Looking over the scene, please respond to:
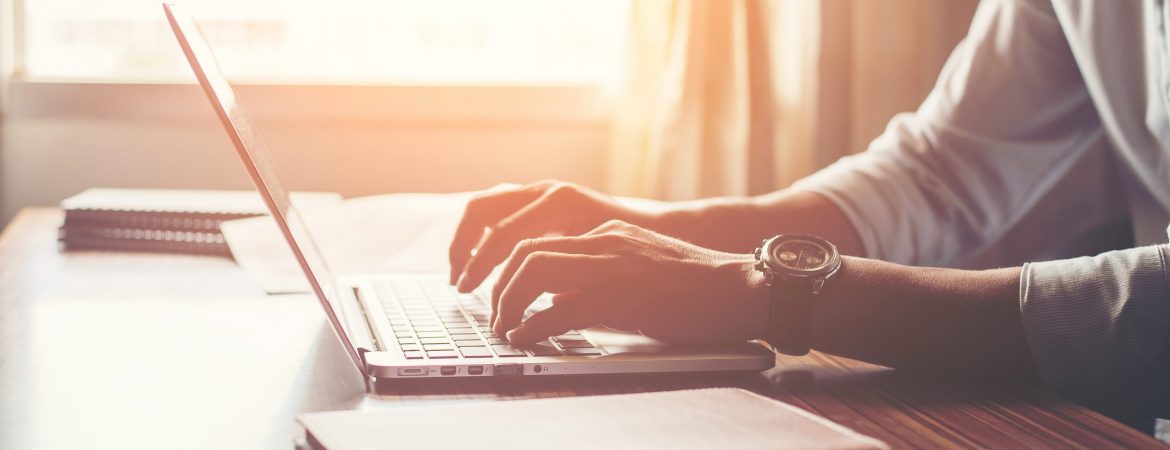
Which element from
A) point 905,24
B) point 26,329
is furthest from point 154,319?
point 905,24

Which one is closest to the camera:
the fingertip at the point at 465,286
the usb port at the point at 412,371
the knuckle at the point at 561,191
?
the usb port at the point at 412,371

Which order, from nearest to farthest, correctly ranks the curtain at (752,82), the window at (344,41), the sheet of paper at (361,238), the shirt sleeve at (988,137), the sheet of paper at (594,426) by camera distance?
the sheet of paper at (594,426) < the sheet of paper at (361,238) < the shirt sleeve at (988,137) < the curtain at (752,82) < the window at (344,41)

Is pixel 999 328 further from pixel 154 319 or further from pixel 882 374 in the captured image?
pixel 154 319

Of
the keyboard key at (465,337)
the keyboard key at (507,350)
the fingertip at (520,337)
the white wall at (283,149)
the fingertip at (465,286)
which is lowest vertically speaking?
the white wall at (283,149)

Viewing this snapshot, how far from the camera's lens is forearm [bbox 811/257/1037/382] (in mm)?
667

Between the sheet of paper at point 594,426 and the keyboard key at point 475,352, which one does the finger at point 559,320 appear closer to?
the keyboard key at point 475,352

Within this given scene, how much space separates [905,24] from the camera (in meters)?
1.92

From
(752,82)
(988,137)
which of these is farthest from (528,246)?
(752,82)

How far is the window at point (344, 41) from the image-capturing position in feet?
6.72

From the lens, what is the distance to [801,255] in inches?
28.2

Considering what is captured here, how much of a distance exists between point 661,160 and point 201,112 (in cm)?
86

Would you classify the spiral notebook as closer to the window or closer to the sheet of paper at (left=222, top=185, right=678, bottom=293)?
the sheet of paper at (left=222, top=185, right=678, bottom=293)

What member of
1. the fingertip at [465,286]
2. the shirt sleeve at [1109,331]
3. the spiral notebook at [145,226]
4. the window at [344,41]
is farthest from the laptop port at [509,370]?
the window at [344,41]

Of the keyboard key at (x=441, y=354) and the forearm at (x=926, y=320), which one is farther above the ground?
the forearm at (x=926, y=320)
